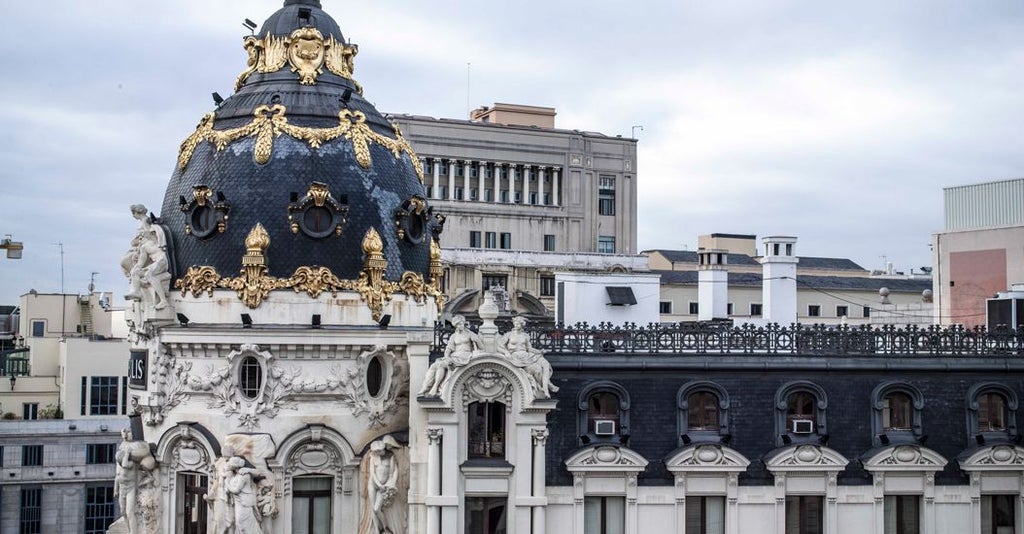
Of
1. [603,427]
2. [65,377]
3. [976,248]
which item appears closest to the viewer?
[603,427]

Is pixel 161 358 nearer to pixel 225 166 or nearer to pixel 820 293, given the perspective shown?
pixel 225 166

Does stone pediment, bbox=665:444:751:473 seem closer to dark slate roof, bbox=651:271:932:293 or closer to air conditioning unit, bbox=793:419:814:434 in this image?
air conditioning unit, bbox=793:419:814:434

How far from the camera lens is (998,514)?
49.8 metres

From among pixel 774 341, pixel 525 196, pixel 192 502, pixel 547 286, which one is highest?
pixel 525 196

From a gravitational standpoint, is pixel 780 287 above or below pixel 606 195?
below

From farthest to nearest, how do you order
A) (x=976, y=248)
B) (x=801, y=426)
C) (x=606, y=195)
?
(x=606, y=195), (x=976, y=248), (x=801, y=426)

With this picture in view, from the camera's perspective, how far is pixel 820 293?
339ft

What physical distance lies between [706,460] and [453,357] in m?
9.58

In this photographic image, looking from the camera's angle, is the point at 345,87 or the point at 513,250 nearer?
the point at 345,87

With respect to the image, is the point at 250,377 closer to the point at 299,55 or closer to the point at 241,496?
the point at 241,496

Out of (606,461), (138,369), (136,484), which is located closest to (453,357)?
(606,461)

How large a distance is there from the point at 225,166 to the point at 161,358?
23.7ft

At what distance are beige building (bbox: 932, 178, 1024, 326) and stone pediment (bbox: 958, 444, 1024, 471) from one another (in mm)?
23467

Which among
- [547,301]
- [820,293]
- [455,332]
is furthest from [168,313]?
[820,293]
